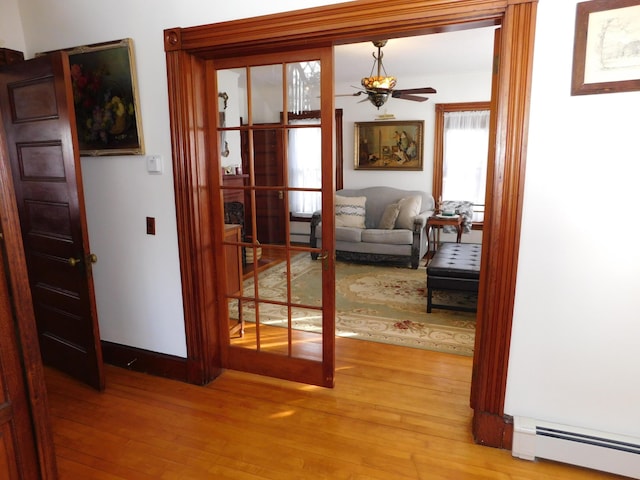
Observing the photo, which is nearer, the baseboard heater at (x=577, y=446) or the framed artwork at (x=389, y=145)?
the baseboard heater at (x=577, y=446)

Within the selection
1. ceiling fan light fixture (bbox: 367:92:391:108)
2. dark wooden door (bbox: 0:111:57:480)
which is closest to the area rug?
dark wooden door (bbox: 0:111:57:480)

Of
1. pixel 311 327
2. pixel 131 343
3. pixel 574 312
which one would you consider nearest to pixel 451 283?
pixel 311 327

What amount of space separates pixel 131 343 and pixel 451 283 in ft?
8.66

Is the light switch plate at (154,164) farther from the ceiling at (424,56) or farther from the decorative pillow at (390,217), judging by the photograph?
the decorative pillow at (390,217)

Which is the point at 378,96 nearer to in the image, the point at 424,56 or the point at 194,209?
the point at 424,56

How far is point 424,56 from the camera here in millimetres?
4969

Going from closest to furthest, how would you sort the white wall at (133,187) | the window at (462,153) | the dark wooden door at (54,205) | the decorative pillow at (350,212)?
the dark wooden door at (54,205), the white wall at (133,187), the decorative pillow at (350,212), the window at (462,153)

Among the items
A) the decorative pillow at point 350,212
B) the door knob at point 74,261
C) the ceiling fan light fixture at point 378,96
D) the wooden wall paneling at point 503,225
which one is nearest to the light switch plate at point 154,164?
the door knob at point 74,261

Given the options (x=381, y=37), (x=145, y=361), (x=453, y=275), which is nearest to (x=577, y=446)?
(x=453, y=275)

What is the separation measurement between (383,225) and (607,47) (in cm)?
418

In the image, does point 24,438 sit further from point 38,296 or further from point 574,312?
point 574,312

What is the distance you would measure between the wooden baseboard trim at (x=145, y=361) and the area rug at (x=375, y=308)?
0.57 m

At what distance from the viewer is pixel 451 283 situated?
367 centimetres

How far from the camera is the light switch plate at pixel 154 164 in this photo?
250 centimetres
